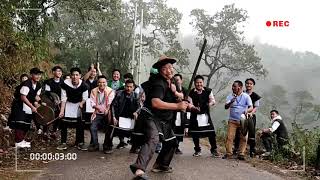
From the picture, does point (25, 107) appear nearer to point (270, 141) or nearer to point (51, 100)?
point (51, 100)

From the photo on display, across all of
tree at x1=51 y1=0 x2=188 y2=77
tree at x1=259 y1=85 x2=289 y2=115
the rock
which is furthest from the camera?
tree at x1=259 y1=85 x2=289 y2=115

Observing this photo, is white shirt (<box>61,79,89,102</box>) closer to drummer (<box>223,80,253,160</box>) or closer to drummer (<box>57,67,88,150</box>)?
drummer (<box>57,67,88,150</box>)

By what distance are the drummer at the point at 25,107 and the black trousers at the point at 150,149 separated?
3.19 m

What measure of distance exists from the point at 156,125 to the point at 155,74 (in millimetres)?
783

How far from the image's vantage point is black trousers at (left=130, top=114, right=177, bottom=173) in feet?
18.0

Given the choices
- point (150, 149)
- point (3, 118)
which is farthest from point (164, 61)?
point (3, 118)

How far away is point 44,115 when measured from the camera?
851 cm

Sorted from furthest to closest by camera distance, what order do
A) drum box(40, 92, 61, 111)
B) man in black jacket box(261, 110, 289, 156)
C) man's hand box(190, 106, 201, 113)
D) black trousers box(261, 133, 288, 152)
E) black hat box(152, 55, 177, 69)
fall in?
man in black jacket box(261, 110, 289, 156)
black trousers box(261, 133, 288, 152)
drum box(40, 92, 61, 111)
man's hand box(190, 106, 201, 113)
black hat box(152, 55, 177, 69)

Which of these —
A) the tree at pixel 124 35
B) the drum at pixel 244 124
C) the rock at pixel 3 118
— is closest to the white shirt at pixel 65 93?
the rock at pixel 3 118

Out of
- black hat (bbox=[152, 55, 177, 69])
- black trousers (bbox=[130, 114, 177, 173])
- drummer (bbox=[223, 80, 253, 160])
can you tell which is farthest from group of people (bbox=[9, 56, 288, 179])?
black hat (bbox=[152, 55, 177, 69])

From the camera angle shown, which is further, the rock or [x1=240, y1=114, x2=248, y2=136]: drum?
the rock

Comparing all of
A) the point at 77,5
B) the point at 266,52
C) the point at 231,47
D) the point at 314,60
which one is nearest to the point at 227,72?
the point at 231,47

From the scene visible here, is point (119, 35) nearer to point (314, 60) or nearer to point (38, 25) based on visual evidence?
point (38, 25)

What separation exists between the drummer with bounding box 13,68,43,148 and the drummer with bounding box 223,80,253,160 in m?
4.16
